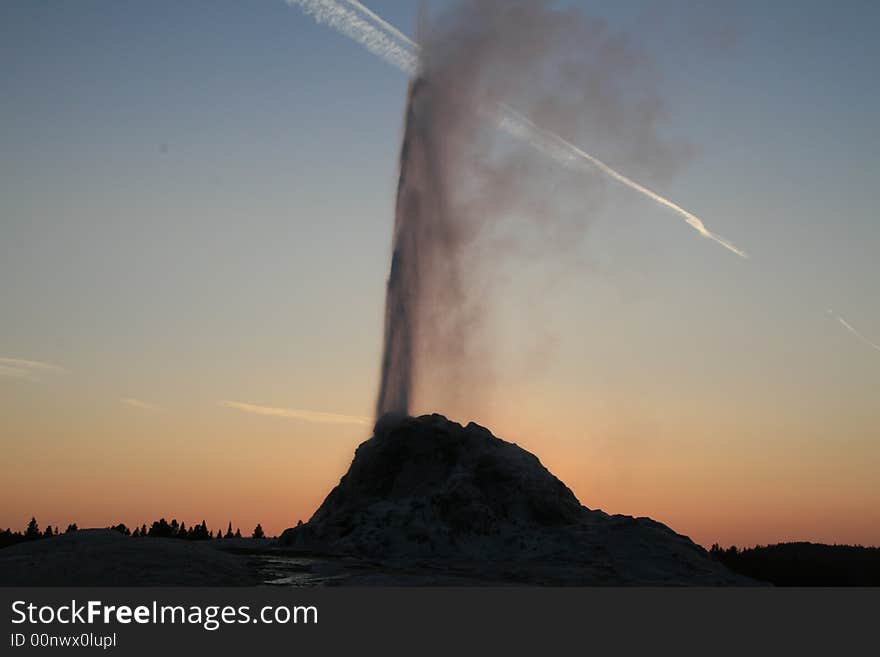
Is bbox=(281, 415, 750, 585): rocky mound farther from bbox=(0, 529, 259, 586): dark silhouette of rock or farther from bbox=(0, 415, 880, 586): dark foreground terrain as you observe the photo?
bbox=(0, 529, 259, 586): dark silhouette of rock

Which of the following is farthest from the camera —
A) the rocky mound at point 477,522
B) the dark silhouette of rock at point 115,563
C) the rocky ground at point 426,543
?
the rocky mound at point 477,522

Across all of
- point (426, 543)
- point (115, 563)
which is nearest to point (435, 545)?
point (426, 543)

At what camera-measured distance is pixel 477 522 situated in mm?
62156

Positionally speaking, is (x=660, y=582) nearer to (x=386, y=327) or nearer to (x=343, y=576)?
(x=343, y=576)

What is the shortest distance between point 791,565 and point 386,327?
3775cm

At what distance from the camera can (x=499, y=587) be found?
44.9 m

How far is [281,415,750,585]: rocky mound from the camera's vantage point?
55.8 m

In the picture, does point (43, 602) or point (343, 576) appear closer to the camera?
point (43, 602)

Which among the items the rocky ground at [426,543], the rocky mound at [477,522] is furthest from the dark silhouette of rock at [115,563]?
the rocky mound at [477,522]

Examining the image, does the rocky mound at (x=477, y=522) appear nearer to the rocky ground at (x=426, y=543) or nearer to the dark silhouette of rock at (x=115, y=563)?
the rocky ground at (x=426, y=543)

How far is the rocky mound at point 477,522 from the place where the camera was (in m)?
55.8

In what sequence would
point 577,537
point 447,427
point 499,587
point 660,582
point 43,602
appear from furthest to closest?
point 447,427, point 577,537, point 660,582, point 499,587, point 43,602

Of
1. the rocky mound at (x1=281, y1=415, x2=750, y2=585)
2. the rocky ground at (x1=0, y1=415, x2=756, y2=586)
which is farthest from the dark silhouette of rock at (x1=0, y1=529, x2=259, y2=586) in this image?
the rocky mound at (x1=281, y1=415, x2=750, y2=585)

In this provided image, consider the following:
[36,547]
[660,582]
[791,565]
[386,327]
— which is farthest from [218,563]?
[791,565]
